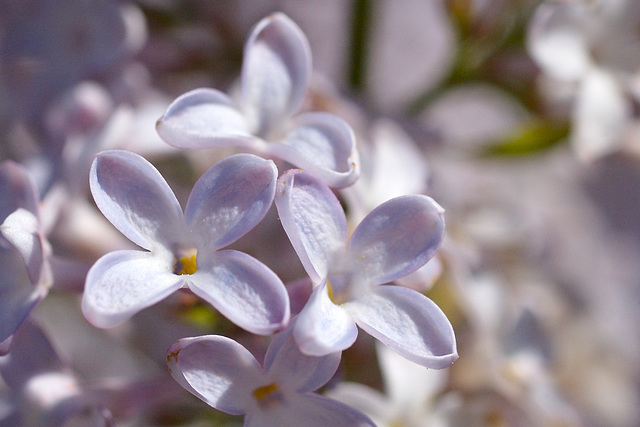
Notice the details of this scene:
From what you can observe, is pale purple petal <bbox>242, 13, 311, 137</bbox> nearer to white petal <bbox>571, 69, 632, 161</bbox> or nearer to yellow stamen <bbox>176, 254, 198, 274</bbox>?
yellow stamen <bbox>176, 254, 198, 274</bbox>

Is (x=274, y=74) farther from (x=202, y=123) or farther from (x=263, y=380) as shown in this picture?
(x=263, y=380)

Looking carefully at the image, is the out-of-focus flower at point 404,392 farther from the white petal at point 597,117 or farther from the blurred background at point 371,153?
the white petal at point 597,117

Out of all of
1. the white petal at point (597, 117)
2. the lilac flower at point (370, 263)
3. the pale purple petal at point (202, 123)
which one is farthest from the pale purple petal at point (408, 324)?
the white petal at point (597, 117)

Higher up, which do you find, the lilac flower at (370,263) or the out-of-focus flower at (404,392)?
the lilac flower at (370,263)

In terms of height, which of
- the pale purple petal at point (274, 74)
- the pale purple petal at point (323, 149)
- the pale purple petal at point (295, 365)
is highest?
the pale purple petal at point (274, 74)

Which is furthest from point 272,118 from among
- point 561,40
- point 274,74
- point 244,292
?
point 561,40

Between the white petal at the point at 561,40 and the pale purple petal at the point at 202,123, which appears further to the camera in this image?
the white petal at the point at 561,40
